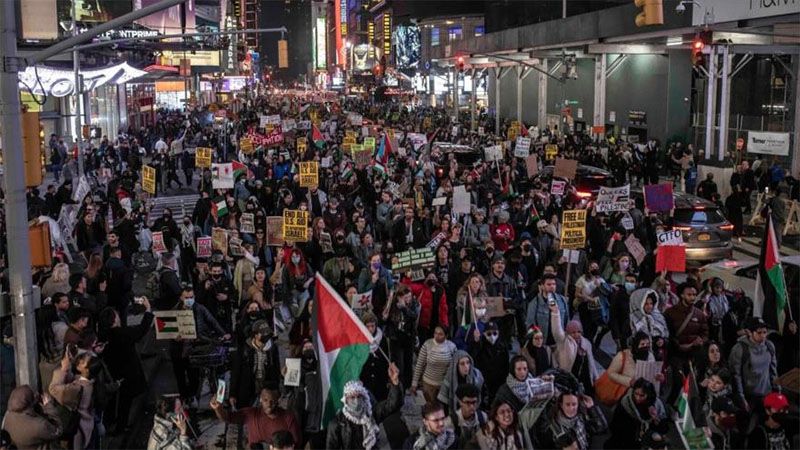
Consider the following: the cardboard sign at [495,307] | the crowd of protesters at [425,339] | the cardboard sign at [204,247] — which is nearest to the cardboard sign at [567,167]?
the crowd of protesters at [425,339]

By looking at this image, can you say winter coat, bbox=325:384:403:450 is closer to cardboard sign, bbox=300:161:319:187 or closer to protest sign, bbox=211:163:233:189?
cardboard sign, bbox=300:161:319:187

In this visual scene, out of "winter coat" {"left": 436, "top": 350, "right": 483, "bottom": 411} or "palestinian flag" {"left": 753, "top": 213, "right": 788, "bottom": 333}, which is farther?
"palestinian flag" {"left": 753, "top": 213, "right": 788, "bottom": 333}

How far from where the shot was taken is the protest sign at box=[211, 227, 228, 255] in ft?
46.3

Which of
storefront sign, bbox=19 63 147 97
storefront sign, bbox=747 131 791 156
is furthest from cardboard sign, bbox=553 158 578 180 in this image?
storefront sign, bbox=19 63 147 97

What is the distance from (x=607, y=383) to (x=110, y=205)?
512 inches

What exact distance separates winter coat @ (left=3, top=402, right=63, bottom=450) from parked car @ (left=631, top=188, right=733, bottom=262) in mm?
12783

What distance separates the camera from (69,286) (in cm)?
1159

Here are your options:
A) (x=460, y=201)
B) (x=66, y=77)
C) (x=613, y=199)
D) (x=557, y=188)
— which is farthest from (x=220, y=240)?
(x=66, y=77)

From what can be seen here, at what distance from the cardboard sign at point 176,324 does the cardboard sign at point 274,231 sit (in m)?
5.30

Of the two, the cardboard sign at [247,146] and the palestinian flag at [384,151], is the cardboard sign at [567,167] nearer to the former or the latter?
the palestinian flag at [384,151]

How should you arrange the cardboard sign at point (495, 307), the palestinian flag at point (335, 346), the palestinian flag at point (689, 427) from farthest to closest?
the cardboard sign at point (495, 307) < the palestinian flag at point (335, 346) < the palestinian flag at point (689, 427)

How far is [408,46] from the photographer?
379ft

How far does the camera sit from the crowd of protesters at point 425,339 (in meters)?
7.75

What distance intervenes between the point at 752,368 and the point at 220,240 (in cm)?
798
